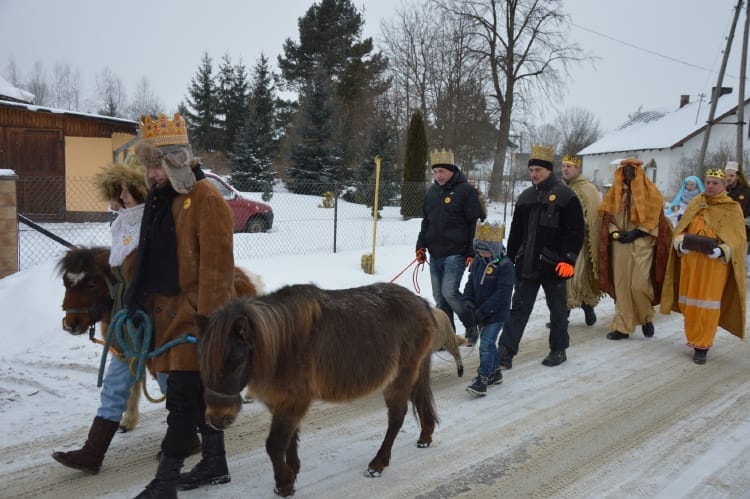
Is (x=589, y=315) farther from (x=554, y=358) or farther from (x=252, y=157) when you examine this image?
(x=252, y=157)

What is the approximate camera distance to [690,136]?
124ft

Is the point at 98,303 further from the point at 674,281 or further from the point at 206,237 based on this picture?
the point at 674,281

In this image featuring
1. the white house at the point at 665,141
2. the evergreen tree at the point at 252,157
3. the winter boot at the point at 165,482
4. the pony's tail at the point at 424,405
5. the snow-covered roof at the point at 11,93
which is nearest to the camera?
the winter boot at the point at 165,482

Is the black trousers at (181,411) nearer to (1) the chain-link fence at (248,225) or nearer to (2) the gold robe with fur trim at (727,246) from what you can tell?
(2) the gold robe with fur trim at (727,246)

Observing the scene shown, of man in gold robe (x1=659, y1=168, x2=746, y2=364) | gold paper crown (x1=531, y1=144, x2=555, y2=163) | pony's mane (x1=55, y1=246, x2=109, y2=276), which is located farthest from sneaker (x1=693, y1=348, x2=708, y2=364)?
pony's mane (x1=55, y1=246, x2=109, y2=276)

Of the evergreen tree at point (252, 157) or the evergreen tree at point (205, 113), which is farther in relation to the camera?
the evergreen tree at point (205, 113)

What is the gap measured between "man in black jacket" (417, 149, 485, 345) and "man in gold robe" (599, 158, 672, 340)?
2078 millimetres

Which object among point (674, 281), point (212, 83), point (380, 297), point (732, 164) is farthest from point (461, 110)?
point (380, 297)

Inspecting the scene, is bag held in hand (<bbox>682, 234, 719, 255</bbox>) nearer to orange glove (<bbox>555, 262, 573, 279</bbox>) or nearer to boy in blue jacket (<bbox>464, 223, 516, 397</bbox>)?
orange glove (<bbox>555, 262, 573, 279</bbox>)

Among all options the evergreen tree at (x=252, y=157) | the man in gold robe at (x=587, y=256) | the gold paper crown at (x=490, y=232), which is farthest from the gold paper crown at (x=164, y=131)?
the evergreen tree at (x=252, y=157)

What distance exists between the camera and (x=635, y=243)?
7023mm

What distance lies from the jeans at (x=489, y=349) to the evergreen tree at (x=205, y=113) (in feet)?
94.5

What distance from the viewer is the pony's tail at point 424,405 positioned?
4016mm

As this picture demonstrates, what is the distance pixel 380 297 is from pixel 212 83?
101ft
